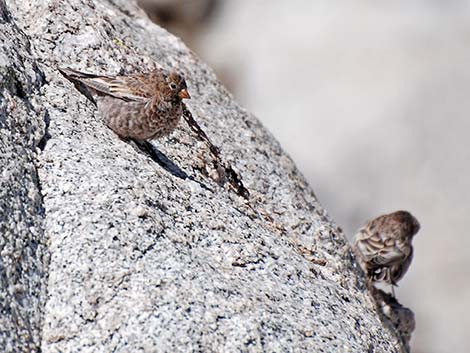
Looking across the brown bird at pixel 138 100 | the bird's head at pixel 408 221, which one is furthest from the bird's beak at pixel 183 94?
the bird's head at pixel 408 221

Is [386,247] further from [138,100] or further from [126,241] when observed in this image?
[126,241]

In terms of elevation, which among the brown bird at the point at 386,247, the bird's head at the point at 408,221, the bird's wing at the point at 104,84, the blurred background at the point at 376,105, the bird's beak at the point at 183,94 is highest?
the blurred background at the point at 376,105

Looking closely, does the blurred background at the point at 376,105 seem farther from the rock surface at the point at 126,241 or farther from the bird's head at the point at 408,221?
the rock surface at the point at 126,241

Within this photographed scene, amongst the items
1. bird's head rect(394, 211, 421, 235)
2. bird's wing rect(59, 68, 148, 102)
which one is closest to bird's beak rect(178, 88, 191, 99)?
bird's wing rect(59, 68, 148, 102)

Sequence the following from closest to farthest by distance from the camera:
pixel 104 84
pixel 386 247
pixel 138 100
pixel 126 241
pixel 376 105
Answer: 1. pixel 126 241
2. pixel 104 84
3. pixel 138 100
4. pixel 386 247
5. pixel 376 105

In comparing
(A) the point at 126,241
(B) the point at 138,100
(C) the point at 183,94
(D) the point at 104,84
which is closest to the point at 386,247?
(C) the point at 183,94

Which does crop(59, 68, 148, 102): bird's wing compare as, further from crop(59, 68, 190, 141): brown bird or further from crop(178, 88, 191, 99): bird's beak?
crop(178, 88, 191, 99): bird's beak
